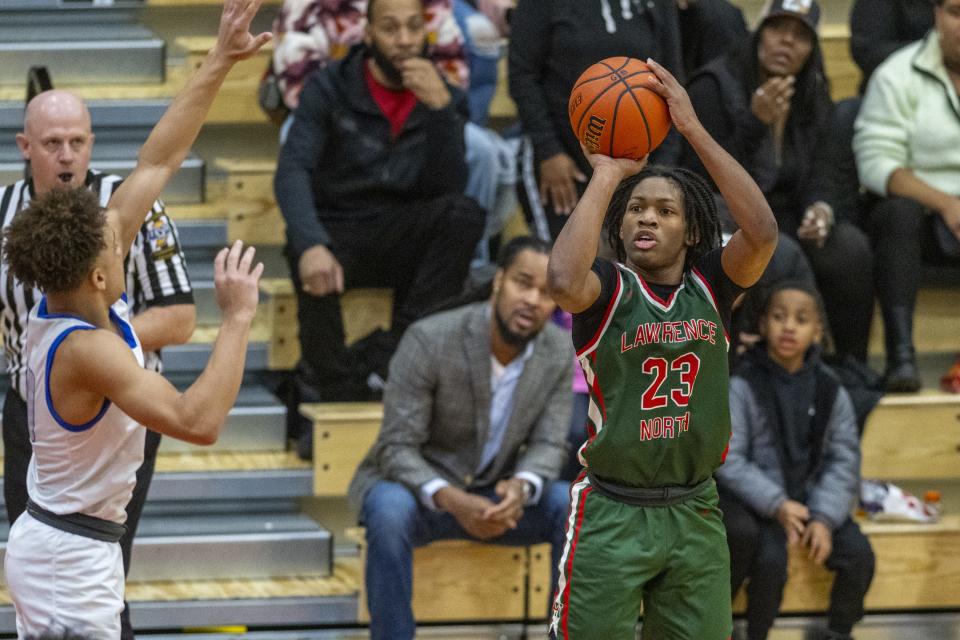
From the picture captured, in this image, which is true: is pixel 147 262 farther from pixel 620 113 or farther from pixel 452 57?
pixel 452 57

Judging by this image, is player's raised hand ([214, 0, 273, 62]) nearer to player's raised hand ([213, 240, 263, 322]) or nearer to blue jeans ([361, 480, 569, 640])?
player's raised hand ([213, 240, 263, 322])

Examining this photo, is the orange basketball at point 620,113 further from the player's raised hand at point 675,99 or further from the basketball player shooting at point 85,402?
the basketball player shooting at point 85,402

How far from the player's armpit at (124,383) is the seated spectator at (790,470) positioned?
2.47 metres

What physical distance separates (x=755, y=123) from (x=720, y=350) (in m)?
2.33

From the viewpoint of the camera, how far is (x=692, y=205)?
3580mm

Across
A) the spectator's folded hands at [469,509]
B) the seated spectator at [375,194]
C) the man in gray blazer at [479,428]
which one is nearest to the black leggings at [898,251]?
the man in gray blazer at [479,428]

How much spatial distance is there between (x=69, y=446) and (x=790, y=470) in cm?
286

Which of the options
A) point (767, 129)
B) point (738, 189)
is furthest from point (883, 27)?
point (738, 189)

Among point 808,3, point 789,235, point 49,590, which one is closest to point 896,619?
point 789,235

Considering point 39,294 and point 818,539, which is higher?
point 39,294

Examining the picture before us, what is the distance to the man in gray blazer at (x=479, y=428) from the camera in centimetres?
496

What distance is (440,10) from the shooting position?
6.16 m

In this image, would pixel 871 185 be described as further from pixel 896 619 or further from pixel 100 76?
pixel 100 76

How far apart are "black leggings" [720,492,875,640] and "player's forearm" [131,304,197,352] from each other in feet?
6.47
